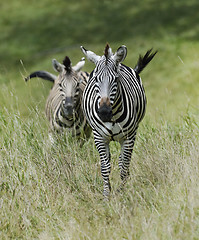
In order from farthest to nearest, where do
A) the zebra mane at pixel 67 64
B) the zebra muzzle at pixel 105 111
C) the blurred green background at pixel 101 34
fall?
the blurred green background at pixel 101 34 < the zebra mane at pixel 67 64 < the zebra muzzle at pixel 105 111

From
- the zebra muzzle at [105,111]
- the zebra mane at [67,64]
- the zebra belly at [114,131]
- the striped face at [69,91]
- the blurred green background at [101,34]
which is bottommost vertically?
the zebra belly at [114,131]

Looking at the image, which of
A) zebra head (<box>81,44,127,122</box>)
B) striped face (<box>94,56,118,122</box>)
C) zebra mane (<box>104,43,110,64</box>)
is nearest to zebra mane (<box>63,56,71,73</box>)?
zebra head (<box>81,44,127,122</box>)

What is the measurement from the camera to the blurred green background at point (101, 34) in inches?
572

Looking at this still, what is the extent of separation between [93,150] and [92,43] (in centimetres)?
1094

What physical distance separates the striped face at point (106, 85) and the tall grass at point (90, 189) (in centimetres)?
85

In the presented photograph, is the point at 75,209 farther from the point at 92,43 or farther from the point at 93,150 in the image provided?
the point at 92,43

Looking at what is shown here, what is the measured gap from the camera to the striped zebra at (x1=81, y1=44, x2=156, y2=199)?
488cm

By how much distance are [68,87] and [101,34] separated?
36.0 ft

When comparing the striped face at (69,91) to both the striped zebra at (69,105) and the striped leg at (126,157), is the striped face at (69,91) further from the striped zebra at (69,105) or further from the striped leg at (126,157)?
the striped leg at (126,157)

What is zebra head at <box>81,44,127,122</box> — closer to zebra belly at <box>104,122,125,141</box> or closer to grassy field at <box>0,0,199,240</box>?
zebra belly at <box>104,122,125,141</box>

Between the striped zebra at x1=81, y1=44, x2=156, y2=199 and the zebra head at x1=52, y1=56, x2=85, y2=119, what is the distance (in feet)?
2.67

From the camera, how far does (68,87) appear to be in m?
6.66

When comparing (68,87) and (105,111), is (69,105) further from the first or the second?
(105,111)

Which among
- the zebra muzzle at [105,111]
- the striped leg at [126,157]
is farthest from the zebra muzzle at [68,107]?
the zebra muzzle at [105,111]
